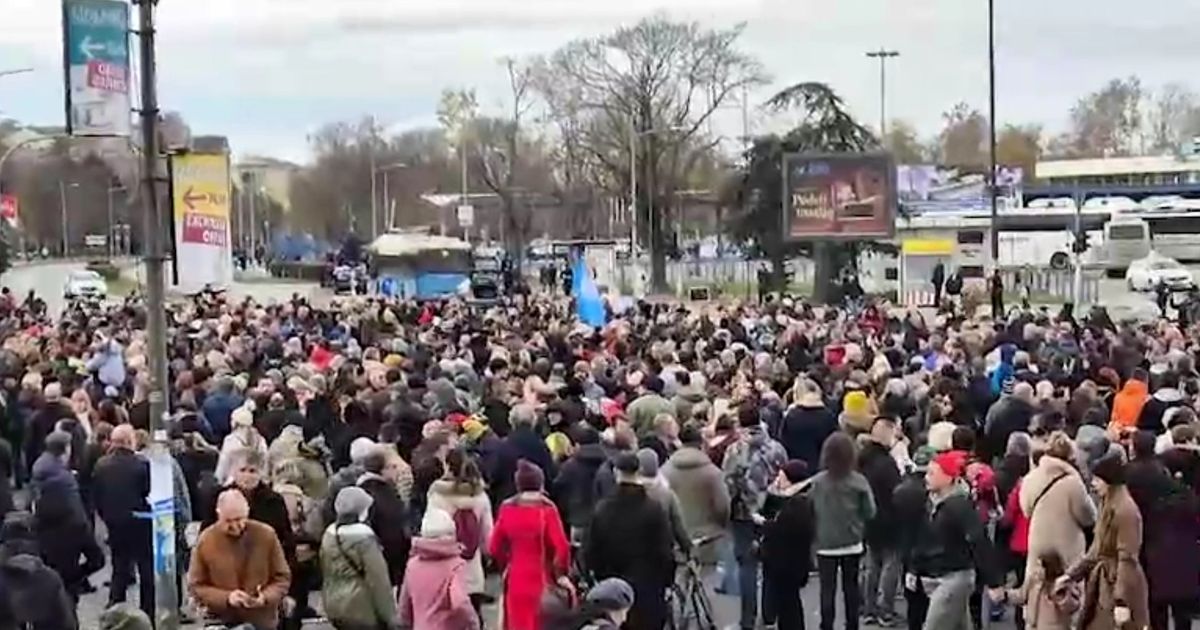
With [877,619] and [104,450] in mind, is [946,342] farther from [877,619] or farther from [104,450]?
[104,450]

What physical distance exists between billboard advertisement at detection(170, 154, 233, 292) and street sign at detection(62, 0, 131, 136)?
0.59 m

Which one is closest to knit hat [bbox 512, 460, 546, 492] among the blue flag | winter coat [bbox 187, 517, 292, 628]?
winter coat [bbox 187, 517, 292, 628]

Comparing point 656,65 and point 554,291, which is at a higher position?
point 656,65

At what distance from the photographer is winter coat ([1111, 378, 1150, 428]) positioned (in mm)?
16375

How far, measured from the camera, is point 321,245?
4710 inches

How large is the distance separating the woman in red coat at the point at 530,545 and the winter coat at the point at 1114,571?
2886 mm

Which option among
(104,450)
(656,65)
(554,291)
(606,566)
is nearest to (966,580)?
(606,566)

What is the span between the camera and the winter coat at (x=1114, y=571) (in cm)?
1051

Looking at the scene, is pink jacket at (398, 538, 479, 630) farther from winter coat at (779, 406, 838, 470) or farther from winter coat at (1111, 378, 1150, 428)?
winter coat at (1111, 378, 1150, 428)

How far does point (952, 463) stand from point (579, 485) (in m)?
3.03

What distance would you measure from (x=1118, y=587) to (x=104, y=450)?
7.41 meters

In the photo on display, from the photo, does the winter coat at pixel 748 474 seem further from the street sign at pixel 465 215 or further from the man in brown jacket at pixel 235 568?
the street sign at pixel 465 215

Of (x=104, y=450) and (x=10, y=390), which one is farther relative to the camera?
(x=10, y=390)

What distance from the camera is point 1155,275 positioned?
6100cm
